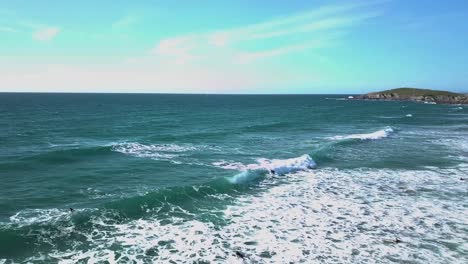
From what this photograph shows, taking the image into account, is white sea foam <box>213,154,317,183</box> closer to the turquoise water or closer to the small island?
the turquoise water

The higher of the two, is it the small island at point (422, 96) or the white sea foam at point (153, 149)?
the small island at point (422, 96)

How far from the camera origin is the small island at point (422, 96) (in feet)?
482

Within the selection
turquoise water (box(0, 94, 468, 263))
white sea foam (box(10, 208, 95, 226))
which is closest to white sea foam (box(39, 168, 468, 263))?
turquoise water (box(0, 94, 468, 263))

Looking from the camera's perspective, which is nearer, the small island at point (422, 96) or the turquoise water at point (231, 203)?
the turquoise water at point (231, 203)

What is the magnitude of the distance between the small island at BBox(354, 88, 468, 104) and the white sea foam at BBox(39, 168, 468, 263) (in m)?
141

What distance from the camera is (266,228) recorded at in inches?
710

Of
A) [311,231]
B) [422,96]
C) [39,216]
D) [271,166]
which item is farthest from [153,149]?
[422,96]

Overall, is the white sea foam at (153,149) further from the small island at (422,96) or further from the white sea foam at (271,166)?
the small island at (422,96)

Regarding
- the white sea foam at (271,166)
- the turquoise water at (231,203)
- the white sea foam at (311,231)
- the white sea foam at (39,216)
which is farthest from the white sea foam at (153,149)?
the white sea foam at (39,216)

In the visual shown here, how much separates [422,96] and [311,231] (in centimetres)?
17099

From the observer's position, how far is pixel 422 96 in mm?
167875

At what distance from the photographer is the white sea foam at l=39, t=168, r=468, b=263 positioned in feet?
49.5

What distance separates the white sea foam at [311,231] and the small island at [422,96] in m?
141

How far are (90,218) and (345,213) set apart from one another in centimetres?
1290
